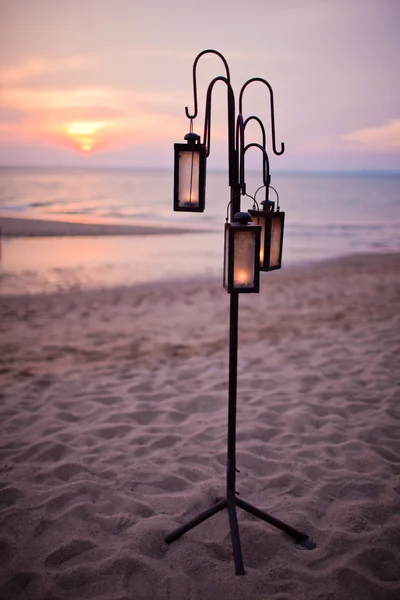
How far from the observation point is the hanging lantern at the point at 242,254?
208cm

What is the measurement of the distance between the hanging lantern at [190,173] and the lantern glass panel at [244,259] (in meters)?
0.36

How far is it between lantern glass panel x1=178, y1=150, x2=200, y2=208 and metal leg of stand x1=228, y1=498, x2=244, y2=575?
189 centimetres

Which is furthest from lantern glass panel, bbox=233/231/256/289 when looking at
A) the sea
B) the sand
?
the sea

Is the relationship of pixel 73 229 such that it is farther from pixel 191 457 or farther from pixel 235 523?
pixel 235 523

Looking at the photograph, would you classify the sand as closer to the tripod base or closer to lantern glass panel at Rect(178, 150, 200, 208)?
the tripod base

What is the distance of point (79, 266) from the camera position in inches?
480

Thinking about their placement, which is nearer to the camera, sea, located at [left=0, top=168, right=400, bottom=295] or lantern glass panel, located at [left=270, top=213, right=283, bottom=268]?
lantern glass panel, located at [left=270, top=213, right=283, bottom=268]

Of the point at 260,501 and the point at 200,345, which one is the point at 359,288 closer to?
the point at 200,345

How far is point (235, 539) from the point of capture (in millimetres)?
2582

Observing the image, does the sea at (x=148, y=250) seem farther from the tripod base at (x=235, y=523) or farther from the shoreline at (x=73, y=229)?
the tripod base at (x=235, y=523)

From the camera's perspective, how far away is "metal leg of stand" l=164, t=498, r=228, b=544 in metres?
2.68

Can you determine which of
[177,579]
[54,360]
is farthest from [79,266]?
[177,579]

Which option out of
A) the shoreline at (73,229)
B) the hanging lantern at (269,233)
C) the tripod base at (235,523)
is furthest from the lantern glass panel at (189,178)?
the shoreline at (73,229)

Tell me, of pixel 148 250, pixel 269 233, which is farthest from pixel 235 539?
pixel 148 250
